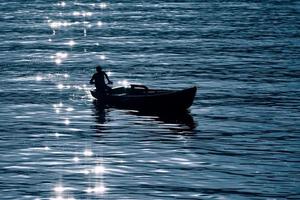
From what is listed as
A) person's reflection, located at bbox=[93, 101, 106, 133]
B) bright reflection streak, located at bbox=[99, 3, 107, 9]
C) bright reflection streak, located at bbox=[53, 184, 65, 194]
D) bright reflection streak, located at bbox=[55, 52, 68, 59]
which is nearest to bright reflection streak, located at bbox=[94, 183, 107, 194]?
bright reflection streak, located at bbox=[53, 184, 65, 194]

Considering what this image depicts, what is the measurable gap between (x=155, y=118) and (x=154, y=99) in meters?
1.35

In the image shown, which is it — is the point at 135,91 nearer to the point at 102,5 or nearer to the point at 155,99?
the point at 155,99

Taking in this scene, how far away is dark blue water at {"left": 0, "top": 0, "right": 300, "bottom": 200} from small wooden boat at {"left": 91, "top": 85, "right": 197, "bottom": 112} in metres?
0.78

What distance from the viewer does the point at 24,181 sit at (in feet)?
103

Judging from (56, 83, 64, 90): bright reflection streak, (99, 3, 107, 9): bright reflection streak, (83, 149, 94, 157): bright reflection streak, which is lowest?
(56, 83, 64, 90): bright reflection streak

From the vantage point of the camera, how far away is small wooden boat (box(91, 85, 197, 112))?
149 ft

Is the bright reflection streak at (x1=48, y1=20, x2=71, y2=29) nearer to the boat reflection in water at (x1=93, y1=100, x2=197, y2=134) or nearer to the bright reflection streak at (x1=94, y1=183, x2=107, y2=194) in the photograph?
the boat reflection in water at (x1=93, y1=100, x2=197, y2=134)

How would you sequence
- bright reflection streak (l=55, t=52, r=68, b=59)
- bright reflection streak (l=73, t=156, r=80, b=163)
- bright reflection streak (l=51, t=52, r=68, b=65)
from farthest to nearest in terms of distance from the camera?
bright reflection streak (l=55, t=52, r=68, b=59)
bright reflection streak (l=51, t=52, r=68, b=65)
bright reflection streak (l=73, t=156, r=80, b=163)

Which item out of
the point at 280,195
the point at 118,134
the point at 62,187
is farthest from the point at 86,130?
the point at 280,195

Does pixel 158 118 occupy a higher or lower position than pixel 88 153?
lower

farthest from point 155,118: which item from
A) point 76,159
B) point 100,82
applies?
point 76,159

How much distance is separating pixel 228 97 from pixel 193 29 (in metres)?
45.1

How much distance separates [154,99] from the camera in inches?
1802

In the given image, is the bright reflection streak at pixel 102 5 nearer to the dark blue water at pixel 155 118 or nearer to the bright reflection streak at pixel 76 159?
the dark blue water at pixel 155 118
